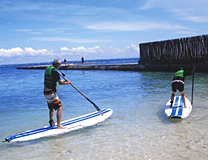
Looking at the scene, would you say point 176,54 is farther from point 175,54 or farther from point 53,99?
point 53,99

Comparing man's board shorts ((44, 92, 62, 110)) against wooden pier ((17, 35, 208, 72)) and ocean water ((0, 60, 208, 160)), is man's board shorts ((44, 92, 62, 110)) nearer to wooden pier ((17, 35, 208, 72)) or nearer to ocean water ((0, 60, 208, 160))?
ocean water ((0, 60, 208, 160))

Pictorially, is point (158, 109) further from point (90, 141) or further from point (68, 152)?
point (68, 152)

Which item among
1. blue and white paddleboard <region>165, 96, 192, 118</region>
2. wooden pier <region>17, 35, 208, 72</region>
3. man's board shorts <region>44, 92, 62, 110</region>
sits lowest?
blue and white paddleboard <region>165, 96, 192, 118</region>

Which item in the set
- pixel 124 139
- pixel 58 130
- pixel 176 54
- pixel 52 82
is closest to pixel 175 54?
pixel 176 54

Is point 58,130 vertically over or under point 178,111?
under

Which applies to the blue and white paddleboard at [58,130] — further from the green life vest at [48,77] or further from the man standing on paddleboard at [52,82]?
the green life vest at [48,77]

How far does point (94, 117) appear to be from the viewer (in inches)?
297

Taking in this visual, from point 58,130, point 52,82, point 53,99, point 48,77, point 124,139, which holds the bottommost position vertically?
point 124,139

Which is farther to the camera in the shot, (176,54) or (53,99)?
(176,54)

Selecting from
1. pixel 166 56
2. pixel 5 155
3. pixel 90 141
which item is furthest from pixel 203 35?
pixel 5 155

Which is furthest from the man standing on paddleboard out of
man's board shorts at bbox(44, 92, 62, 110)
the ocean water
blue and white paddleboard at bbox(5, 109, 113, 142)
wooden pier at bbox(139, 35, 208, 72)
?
wooden pier at bbox(139, 35, 208, 72)

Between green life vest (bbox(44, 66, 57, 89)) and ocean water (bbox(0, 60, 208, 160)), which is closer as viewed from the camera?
ocean water (bbox(0, 60, 208, 160))

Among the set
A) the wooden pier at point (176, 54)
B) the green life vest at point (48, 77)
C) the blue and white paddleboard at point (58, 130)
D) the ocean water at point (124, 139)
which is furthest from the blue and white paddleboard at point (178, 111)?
the wooden pier at point (176, 54)

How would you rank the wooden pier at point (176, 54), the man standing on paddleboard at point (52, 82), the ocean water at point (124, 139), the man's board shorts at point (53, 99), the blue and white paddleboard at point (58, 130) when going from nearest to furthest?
the ocean water at point (124, 139), the man standing on paddleboard at point (52, 82), the blue and white paddleboard at point (58, 130), the man's board shorts at point (53, 99), the wooden pier at point (176, 54)
